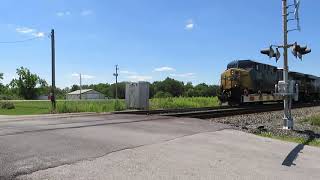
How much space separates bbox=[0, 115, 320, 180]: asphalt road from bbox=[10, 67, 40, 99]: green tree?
111980 mm

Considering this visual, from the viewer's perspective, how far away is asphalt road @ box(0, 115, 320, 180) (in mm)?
7840

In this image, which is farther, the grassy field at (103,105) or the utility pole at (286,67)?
the grassy field at (103,105)

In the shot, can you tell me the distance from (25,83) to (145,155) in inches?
4648

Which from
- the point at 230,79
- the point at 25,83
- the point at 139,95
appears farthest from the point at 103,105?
the point at 25,83

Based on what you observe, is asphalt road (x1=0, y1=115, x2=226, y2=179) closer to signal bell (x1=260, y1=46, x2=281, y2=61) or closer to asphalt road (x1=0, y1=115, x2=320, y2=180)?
asphalt road (x1=0, y1=115, x2=320, y2=180)

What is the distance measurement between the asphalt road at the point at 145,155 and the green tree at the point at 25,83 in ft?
367

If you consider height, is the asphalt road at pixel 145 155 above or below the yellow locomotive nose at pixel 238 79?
below

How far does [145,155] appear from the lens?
9375mm

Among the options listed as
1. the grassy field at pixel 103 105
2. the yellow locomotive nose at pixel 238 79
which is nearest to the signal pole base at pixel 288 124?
the grassy field at pixel 103 105

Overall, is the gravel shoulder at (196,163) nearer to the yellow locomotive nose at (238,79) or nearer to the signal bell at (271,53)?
the signal bell at (271,53)

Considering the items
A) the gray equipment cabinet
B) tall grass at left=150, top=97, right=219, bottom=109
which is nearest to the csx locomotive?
tall grass at left=150, top=97, right=219, bottom=109

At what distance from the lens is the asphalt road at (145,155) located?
25.7 ft

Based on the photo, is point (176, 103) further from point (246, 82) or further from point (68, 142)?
point (68, 142)

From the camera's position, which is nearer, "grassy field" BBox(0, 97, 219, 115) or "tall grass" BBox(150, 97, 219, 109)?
"grassy field" BBox(0, 97, 219, 115)
